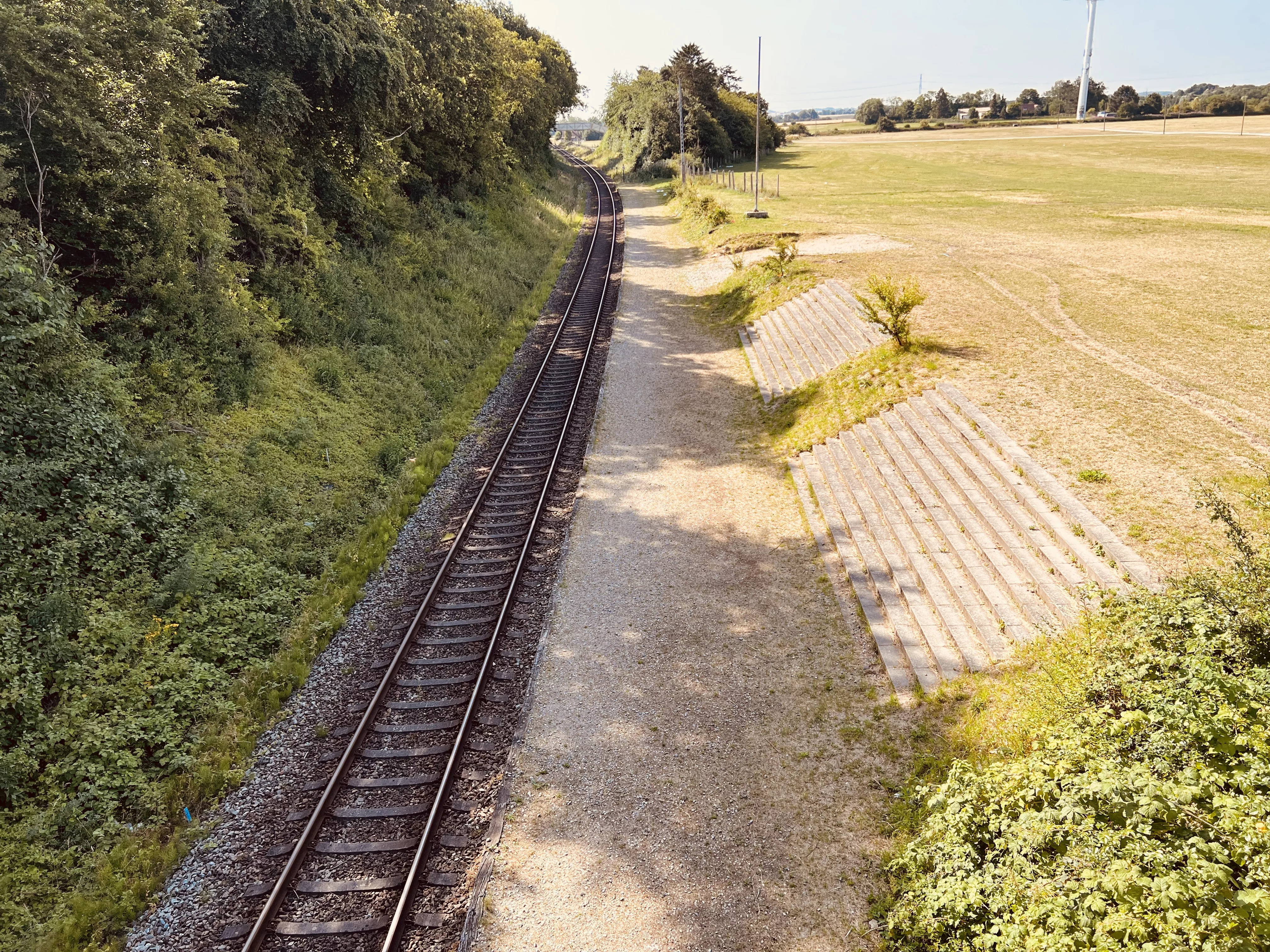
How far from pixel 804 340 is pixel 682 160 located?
3567 cm

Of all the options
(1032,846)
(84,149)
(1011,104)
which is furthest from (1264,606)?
(1011,104)

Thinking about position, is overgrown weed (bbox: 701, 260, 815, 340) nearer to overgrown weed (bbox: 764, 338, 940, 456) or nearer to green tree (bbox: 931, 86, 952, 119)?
overgrown weed (bbox: 764, 338, 940, 456)

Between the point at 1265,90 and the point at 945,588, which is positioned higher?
the point at 1265,90

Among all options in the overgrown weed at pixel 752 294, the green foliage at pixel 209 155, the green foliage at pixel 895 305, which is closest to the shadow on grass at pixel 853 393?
the green foliage at pixel 895 305

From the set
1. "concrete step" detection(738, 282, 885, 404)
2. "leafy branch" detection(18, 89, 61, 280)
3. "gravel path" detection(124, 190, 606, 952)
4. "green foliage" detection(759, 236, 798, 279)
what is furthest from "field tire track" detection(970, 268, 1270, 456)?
"leafy branch" detection(18, 89, 61, 280)

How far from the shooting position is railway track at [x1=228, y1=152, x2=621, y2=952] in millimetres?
6980

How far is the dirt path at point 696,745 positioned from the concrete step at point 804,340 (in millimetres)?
5350

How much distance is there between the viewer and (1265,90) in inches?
4154

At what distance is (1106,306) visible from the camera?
62.8 feet

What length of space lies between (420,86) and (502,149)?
44.2ft

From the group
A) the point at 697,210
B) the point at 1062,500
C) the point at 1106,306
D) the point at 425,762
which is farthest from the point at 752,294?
the point at 425,762

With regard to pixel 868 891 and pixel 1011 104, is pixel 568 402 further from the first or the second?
pixel 1011 104

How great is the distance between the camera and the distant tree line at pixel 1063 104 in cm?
9444

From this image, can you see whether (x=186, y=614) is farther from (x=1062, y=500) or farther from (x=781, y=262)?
(x=781, y=262)
